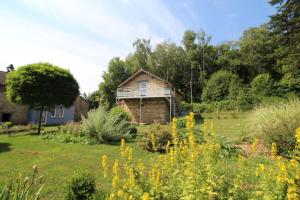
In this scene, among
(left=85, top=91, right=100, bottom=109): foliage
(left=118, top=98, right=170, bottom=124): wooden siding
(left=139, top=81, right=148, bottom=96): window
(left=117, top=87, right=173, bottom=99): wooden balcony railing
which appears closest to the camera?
(left=117, top=87, right=173, bottom=99): wooden balcony railing

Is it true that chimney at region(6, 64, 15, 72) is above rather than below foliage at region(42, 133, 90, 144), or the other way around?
above

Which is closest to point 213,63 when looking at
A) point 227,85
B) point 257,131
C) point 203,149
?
point 227,85

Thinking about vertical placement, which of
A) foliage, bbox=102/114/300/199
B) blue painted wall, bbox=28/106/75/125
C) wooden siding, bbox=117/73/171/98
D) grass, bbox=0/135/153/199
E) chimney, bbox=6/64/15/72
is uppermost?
chimney, bbox=6/64/15/72

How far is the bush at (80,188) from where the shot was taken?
191 inches

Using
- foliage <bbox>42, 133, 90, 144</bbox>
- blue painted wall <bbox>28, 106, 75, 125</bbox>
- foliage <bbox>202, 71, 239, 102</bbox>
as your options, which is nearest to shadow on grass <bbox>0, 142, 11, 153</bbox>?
foliage <bbox>42, 133, 90, 144</bbox>

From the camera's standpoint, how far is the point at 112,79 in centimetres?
4897

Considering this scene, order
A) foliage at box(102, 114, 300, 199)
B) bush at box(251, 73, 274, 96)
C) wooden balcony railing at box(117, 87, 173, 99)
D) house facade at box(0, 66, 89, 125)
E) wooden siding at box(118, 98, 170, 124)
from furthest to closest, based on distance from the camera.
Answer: bush at box(251, 73, 274, 96) → wooden siding at box(118, 98, 170, 124) → house facade at box(0, 66, 89, 125) → wooden balcony railing at box(117, 87, 173, 99) → foliage at box(102, 114, 300, 199)

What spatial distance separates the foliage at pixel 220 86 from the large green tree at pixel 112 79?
16866mm

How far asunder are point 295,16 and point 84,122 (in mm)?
22912

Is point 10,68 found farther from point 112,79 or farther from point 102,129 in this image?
point 102,129

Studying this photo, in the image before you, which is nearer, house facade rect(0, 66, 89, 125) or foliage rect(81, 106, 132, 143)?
foliage rect(81, 106, 132, 143)

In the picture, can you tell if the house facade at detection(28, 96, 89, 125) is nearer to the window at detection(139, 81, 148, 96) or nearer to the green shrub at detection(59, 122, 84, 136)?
the window at detection(139, 81, 148, 96)

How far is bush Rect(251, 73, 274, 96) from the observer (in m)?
37.6

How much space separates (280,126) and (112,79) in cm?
4171
